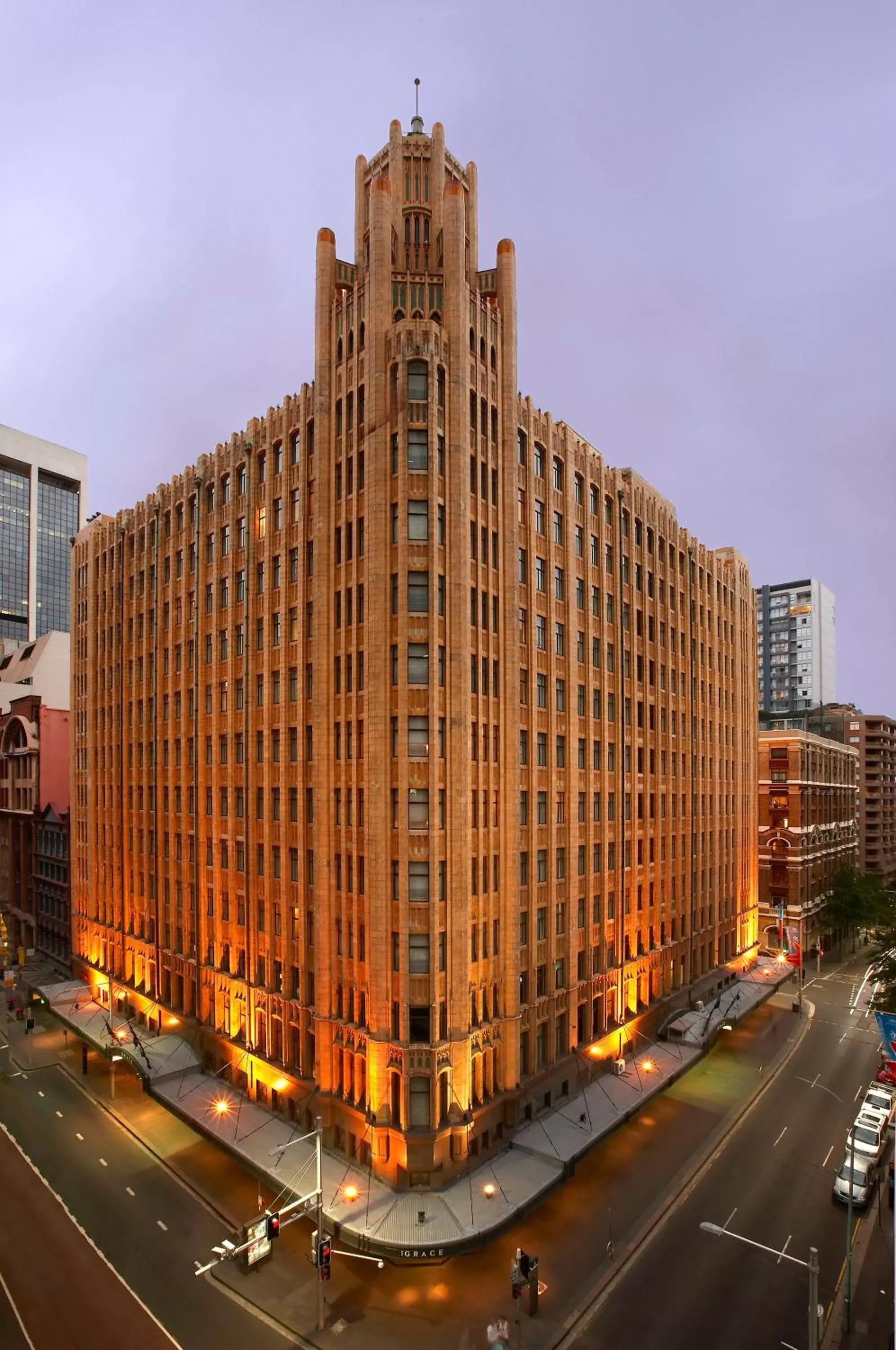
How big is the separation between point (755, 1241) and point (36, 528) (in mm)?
184222

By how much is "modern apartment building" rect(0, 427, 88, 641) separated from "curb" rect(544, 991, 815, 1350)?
158m

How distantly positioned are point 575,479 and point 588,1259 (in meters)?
44.6

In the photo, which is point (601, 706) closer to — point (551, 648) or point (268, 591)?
point (551, 648)

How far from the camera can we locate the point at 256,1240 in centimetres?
2783

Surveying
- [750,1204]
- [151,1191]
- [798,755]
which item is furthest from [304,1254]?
[798,755]

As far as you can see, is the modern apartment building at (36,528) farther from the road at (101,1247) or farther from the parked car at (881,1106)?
the parked car at (881,1106)

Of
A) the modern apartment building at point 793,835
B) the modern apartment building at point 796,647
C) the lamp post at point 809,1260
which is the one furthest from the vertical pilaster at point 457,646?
the modern apartment building at point 796,647

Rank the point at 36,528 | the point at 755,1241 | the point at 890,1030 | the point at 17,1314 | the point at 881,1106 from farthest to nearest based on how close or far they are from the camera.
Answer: the point at 36,528, the point at 881,1106, the point at 755,1241, the point at 17,1314, the point at 890,1030

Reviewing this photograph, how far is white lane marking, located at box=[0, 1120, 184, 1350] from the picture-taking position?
28.0m

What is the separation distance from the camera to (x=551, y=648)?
4722cm

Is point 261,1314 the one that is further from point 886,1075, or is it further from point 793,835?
point 793,835

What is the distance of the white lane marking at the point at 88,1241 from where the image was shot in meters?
28.0

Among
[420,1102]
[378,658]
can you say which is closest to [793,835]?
[420,1102]

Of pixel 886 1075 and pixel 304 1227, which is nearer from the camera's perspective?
pixel 304 1227
